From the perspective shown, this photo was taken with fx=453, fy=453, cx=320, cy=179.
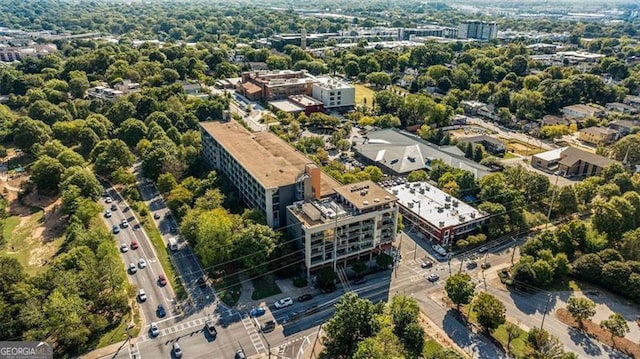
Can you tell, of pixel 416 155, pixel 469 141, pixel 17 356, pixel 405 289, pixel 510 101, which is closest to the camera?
pixel 17 356

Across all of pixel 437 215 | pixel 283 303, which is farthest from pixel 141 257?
pixel 437 215

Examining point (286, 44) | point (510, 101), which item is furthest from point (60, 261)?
point (286, 44)

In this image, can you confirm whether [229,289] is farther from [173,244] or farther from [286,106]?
[286,106]

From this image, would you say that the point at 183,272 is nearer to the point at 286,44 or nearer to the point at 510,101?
the point at 510,101

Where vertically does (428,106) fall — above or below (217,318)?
above

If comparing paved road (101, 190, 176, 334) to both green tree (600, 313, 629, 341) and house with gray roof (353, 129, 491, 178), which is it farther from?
green tree (600, 313, 629, 341)

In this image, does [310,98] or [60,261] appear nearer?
[60,261]

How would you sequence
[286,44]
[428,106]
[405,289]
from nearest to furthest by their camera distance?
[405,289], [428,106], [286,44]
